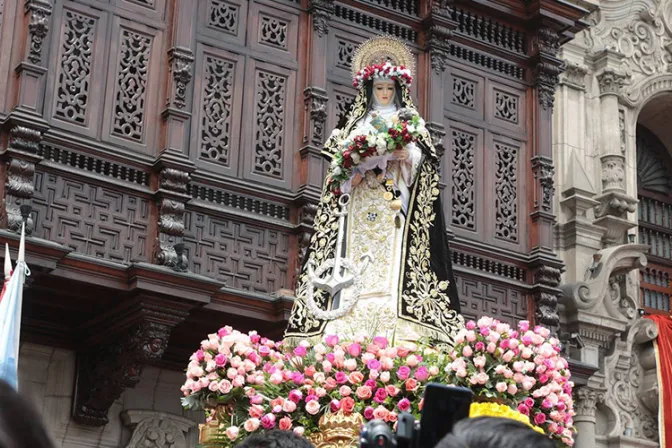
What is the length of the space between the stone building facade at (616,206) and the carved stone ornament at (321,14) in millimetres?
4267

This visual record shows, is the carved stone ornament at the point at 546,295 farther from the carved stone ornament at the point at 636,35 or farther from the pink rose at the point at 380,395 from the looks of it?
the pink rose at the point at 380,395

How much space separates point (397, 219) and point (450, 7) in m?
6.73

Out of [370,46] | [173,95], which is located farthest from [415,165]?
[173,95]

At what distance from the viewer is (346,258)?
671 cm

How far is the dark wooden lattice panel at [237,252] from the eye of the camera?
34.4ft

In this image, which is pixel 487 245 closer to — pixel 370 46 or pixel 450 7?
pixel 450 7

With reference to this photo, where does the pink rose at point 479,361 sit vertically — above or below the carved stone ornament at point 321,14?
below

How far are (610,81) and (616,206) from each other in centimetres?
175

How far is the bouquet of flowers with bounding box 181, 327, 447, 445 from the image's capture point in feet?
19.6

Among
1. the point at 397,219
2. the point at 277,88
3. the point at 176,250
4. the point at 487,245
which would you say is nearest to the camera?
the point at 397,219

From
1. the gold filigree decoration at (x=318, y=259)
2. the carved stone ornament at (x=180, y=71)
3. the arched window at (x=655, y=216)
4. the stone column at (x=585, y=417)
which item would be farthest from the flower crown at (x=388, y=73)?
the arched window at (x=655, y=216)

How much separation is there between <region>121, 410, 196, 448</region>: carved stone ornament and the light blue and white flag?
2583mm

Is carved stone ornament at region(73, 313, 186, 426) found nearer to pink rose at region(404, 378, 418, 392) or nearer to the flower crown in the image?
the flower crown

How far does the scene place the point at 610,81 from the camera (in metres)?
15.6
